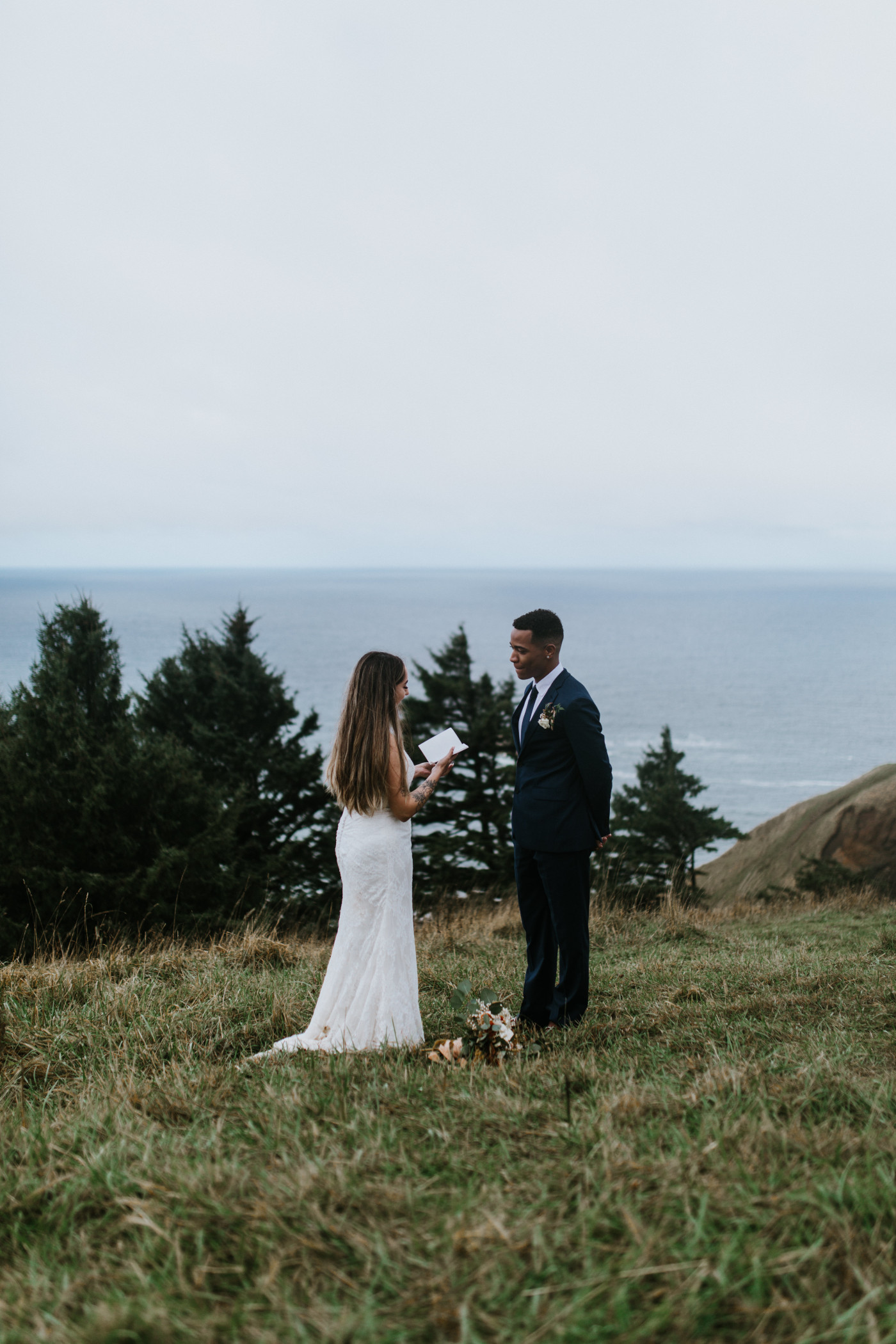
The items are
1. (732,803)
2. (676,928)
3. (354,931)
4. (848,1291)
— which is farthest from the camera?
(732,803)

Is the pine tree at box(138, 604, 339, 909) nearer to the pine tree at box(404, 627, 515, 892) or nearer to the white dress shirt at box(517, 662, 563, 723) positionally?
the pine tree at box(404, 627, 515, 892)

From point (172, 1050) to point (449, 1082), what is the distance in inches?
69.4

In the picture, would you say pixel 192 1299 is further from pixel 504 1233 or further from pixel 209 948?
pixel 209 948

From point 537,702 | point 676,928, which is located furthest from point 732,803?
point 537,702

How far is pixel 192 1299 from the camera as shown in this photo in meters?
2.26

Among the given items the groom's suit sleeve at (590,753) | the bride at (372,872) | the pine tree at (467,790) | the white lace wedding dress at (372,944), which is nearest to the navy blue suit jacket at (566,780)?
the groom's suit sleeve at (590,753)

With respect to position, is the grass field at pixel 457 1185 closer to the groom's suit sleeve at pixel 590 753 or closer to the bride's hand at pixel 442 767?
the groom's suit sleeve at pixel 590 753

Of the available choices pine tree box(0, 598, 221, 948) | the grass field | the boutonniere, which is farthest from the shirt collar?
pine tree box(0, 598, 221, 948)

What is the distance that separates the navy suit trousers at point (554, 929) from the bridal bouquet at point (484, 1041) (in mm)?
655

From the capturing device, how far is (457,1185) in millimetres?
2781

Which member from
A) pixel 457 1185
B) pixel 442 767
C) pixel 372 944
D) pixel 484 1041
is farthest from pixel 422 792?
pixel 457 1185

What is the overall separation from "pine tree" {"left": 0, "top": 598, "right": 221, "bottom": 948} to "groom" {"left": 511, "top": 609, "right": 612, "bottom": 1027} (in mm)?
17785

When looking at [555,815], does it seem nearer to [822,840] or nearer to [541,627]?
[541,627]

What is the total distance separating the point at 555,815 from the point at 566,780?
0.21 meters
